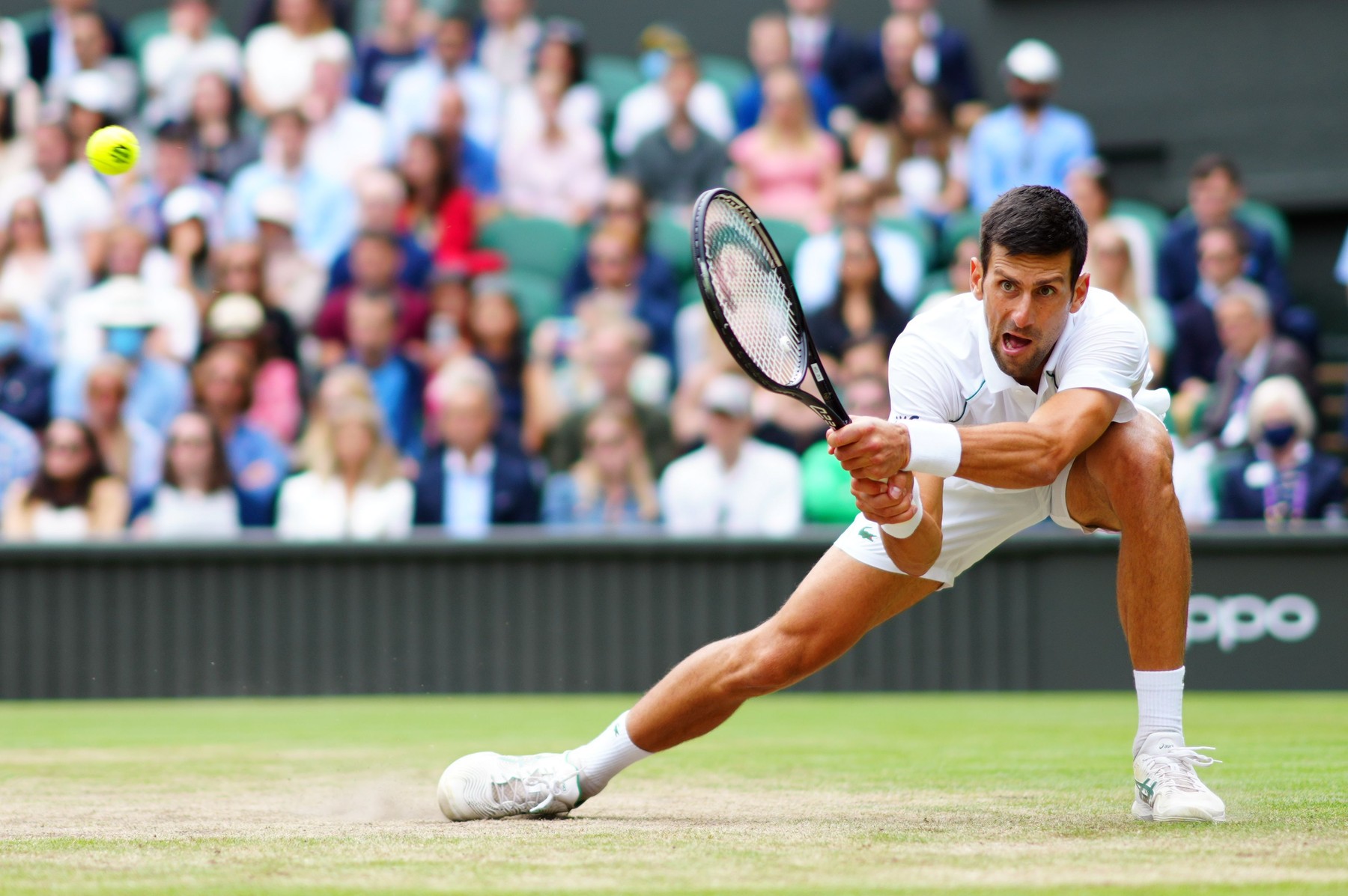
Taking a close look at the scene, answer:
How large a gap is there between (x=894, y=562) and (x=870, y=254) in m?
5.37

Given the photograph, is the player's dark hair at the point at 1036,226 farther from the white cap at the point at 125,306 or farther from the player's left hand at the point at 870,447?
the white cap at the point at 125,306

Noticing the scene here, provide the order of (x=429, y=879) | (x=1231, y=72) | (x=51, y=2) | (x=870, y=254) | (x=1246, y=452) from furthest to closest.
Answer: (x=51, y=2), (x=1231, y=72), (x=870, y=254), (x=1246, y=452), (x=429, y=879)

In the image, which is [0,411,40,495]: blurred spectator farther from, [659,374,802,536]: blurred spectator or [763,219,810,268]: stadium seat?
[763,219,810,268]: stadium seat

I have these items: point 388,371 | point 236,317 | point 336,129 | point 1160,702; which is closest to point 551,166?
point 336,129

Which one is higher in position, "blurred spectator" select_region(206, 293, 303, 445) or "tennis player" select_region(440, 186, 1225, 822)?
"blurred spectator" select_region(206, 293, 303, 445)

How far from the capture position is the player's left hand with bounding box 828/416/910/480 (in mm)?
3596

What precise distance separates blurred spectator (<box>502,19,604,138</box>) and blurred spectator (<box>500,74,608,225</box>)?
0.19ft

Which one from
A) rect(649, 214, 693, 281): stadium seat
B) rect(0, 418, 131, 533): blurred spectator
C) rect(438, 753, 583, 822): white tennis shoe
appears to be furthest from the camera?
rect(649, 214, 693, 281): stadium seat

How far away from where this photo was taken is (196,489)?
29.1ft

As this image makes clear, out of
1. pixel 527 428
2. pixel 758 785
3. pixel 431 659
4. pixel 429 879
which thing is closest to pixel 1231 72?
pixel 527 428

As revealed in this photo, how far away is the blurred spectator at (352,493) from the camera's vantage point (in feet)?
28.8

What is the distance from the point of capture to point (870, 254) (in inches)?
362

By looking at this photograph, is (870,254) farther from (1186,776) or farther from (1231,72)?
(1186,776)

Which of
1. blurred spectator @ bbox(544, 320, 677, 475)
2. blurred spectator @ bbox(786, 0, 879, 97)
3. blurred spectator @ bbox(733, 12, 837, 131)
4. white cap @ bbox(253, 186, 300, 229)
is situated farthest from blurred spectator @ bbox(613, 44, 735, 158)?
blurred spectator @ bbox(544, 320, 677, 475)
